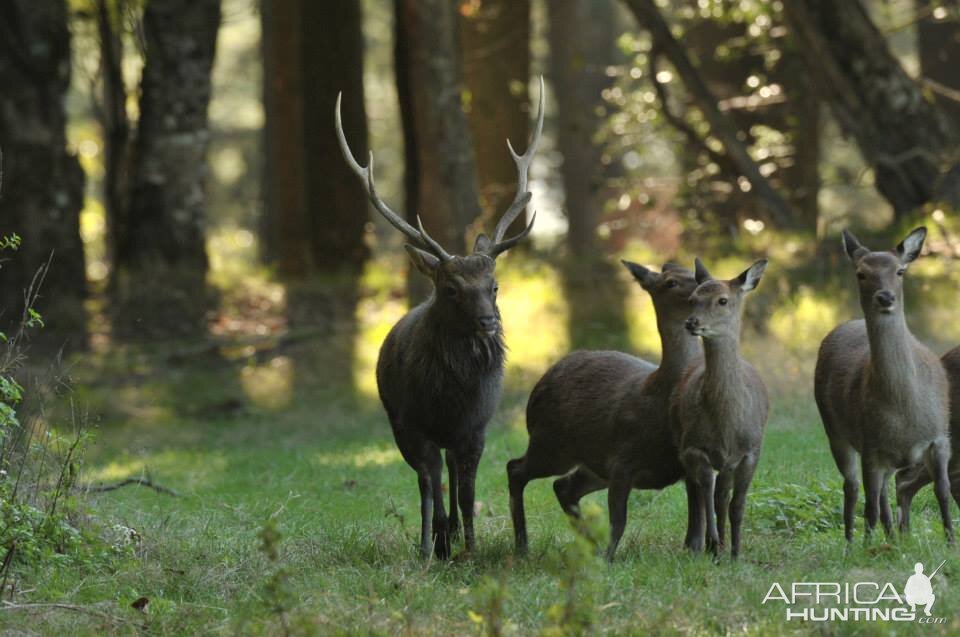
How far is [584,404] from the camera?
28.7 ft

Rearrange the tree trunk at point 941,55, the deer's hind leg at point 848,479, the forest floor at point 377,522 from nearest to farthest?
1. the forest floor at point 377,522
2. the deer's hind leg at point 848,479
3. the tree trunk at point 941,55

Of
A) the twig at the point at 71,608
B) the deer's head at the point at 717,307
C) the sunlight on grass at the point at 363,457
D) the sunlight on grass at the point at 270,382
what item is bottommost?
the sunlight on grass at the point at 363,457

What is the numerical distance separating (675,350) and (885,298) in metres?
1.20

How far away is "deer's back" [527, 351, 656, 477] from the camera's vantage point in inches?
337

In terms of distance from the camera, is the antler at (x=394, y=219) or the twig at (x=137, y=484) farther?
the twig at (x=137, y=484)

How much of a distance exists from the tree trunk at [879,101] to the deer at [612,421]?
28.8ft

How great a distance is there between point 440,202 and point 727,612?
10.9 m

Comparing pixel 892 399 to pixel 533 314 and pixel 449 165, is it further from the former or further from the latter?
pixel 449 165

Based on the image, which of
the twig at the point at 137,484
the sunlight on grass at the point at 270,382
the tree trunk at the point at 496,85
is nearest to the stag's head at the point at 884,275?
the twig at the point at 137,484

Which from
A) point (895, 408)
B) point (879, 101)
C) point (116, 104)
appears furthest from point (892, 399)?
point (116, 104)

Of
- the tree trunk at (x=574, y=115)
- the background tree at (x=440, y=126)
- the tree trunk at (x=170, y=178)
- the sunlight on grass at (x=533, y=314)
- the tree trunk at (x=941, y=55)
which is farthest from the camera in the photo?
the tree trunk at (x=574, y=115)

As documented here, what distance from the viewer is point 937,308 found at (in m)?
15.2

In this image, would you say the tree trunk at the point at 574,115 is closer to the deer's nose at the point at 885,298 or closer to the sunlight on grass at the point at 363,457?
the sunlight on grass at the point at 363,457

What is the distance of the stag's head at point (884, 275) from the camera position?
7953 millimetres
